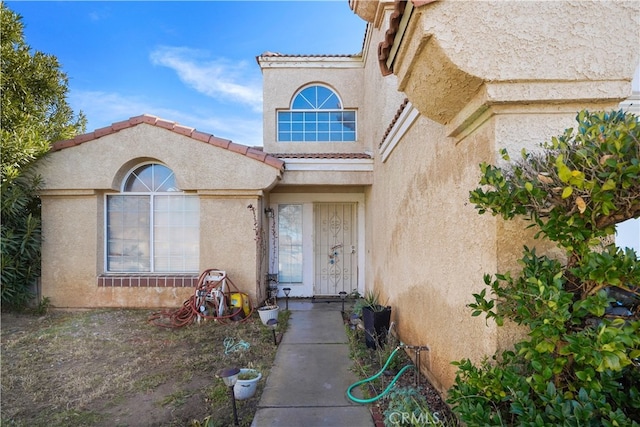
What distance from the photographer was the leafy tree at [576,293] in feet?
5.68

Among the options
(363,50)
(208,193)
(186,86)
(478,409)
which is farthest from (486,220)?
(186,86)

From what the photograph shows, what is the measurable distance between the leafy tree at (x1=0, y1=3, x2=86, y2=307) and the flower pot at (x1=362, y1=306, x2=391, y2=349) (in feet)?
30.8

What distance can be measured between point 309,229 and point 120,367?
22.0 ft

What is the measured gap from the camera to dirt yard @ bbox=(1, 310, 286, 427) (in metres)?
4.19

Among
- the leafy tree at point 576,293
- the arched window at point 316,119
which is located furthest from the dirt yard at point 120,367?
the arched window at point 316,119

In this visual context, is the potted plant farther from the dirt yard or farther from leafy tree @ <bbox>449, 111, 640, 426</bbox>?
leafy tree @ <bbox>449, 111, 640, 426</bbox>

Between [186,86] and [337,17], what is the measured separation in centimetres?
1103

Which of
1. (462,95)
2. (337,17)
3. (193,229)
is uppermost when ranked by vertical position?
(337,17)

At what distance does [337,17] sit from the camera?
9070mm

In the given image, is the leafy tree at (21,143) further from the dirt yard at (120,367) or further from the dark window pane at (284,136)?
the dark window pane at (284,136)

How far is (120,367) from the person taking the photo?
5602 mm

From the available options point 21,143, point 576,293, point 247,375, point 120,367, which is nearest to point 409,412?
point 576,293

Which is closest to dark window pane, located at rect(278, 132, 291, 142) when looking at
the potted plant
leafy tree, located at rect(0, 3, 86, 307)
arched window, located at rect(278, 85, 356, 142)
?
arched window, located at rect(278, 85, 356, 142)

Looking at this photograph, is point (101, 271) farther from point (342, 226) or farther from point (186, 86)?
point (186, 86)
